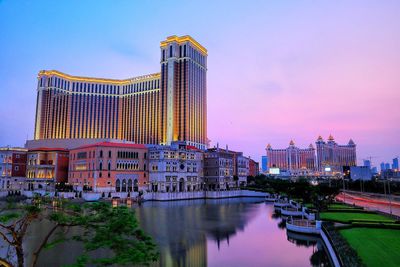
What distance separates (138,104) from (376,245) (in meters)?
153

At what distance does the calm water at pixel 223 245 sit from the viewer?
2920cm

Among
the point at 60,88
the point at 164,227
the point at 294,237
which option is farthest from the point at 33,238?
the point at 60,88

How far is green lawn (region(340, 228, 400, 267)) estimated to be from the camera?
2401 cm

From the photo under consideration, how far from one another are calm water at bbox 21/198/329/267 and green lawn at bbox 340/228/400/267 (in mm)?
3399

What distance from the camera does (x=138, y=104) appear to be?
172 metres

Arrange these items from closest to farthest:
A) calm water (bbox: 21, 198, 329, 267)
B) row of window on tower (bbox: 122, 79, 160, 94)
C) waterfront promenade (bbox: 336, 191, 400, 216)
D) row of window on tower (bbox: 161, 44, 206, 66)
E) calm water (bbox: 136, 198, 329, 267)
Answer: calm water (bbox: 21, 198, 329, 267) → calm water (bbox: 136, 198, 329, 267) → waterfront promenade (bbox: 336, 191, 400, 216) → row of window on tower (bbox: 161, 44, 206, 66) → row of window on tower (bbox: 122, 79, 160, 94)

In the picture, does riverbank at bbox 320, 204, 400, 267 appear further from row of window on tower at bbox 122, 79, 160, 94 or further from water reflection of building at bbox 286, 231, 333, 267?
row of window on tower at bbox 122, 79, 160, 94

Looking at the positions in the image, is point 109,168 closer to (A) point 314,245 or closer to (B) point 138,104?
(A) point 314,245

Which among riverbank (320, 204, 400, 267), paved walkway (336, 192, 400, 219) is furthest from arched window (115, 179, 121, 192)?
riverbank (320, 204, 400, 267)

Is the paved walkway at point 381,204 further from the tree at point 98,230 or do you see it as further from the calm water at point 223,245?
the tree at point 98,230

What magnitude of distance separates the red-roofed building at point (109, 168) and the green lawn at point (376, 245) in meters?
71.4

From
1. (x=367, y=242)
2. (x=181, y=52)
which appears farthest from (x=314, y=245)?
(x=181, y=52)

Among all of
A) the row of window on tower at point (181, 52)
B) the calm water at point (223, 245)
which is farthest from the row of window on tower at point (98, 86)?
the calm water at point (223, 245)

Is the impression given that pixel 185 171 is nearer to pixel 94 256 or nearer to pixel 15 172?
pixel 15 172
